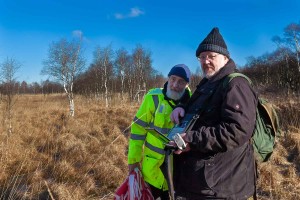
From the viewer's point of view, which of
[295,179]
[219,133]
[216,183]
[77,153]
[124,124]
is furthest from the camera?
[124,124]

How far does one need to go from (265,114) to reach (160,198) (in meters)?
1.20

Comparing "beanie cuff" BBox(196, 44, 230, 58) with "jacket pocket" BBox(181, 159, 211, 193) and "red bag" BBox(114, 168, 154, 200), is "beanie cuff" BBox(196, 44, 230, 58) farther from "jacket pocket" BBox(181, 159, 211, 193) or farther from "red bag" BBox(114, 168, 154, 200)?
"red bag" BBox(114, 168, 154, 200)

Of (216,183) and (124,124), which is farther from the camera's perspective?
(124,124)

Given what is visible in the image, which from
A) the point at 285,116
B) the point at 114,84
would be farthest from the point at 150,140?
the point at 114,84

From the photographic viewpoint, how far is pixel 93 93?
25406 mm

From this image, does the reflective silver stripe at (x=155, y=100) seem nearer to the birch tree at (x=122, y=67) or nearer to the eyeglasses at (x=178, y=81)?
the eyeglasses at (x=178, y=81)

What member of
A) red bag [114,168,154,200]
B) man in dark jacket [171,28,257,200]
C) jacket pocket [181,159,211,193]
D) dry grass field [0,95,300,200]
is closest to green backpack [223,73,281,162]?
man in dark jacket [171,28,257,200]

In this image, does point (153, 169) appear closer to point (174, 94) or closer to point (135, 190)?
point (135, 190)

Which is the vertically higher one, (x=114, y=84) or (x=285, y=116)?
(x=114, y=84)

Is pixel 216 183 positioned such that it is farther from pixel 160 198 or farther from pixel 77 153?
pixel 77 153

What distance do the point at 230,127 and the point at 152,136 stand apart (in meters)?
1.02

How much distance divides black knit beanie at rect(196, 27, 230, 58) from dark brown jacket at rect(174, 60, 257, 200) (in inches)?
3.7

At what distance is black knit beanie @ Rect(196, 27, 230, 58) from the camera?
5.80 feet

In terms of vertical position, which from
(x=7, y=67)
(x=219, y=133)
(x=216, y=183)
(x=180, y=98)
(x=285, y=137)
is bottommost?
(x=285, y=137)
